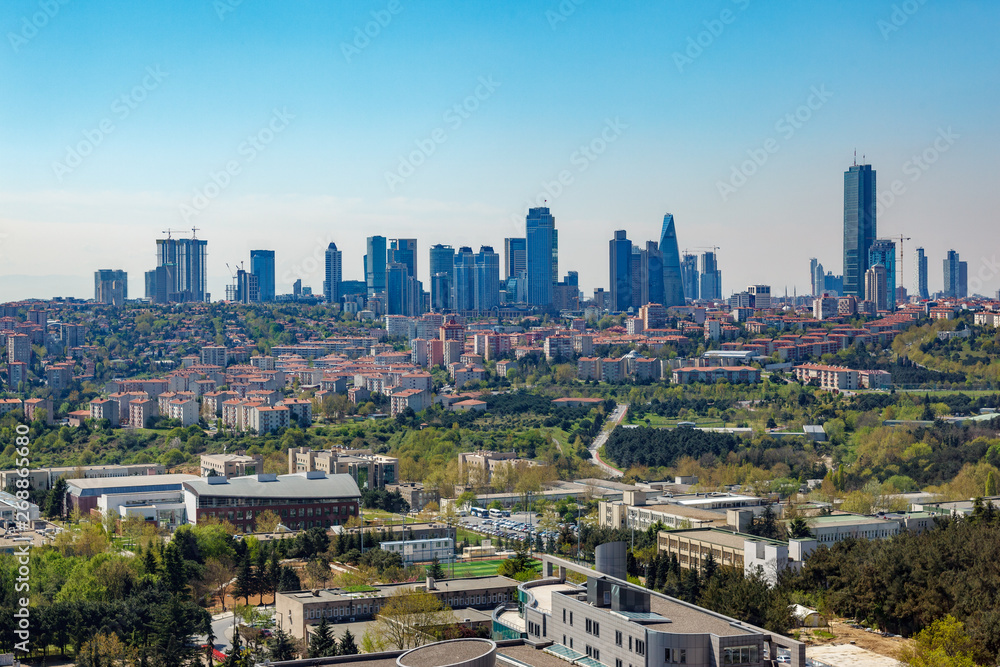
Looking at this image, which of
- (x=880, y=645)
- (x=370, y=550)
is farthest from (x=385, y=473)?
(x=880, y=645)

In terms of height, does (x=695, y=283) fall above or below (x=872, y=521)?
above

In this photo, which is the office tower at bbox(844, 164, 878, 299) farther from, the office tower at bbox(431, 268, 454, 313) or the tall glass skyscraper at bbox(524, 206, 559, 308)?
the office tower at bbox(431, 268, 454, 313)

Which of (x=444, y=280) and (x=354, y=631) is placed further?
(x=444, y=280)

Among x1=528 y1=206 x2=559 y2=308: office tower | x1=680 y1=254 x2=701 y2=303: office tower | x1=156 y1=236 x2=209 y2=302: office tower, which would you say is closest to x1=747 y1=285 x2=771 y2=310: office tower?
x1=528 y1=206 x2=559 y2=308: office tower

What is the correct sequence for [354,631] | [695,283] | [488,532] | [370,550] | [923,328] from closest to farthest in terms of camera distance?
[354,631], [370,550], [488,532], [923,328], [695,283]

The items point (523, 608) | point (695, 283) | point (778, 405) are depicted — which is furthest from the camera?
point (695, 283)

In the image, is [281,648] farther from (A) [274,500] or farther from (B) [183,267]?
(B) [183,267]

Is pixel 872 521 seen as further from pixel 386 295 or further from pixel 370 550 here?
pixel 386 295
